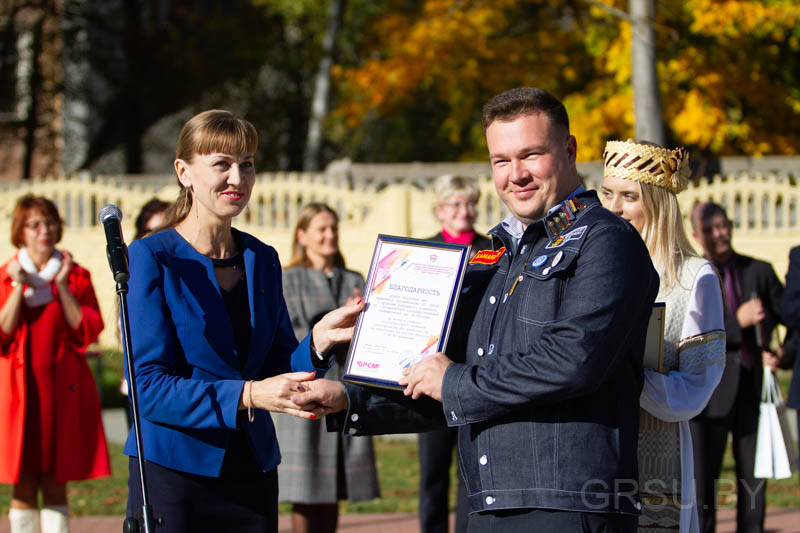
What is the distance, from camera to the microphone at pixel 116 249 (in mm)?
3130

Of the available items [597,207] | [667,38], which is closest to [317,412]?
[597,207]

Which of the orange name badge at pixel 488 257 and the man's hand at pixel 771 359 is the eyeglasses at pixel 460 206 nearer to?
the man's hand at pixel 771 359

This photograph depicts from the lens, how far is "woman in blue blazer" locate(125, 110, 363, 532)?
3.20 metres

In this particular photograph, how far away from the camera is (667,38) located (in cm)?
1554

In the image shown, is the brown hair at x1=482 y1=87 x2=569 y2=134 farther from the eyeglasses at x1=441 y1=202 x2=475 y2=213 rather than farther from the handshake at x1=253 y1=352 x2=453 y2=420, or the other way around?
the eyeglasses at x1=441 y1=202 x2=475 y2=213

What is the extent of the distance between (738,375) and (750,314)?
0.41 metres

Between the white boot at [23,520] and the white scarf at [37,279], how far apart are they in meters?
1.15

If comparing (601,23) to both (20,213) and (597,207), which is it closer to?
(20,213)

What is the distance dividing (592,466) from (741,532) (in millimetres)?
3958

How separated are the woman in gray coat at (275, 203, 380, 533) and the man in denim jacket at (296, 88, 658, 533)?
10.3ft

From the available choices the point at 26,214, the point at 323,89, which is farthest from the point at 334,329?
the point at 323,89

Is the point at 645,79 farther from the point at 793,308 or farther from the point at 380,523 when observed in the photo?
the point at 380,523

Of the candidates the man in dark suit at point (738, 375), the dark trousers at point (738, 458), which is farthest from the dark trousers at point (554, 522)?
the dark trousers at point (738, 458)

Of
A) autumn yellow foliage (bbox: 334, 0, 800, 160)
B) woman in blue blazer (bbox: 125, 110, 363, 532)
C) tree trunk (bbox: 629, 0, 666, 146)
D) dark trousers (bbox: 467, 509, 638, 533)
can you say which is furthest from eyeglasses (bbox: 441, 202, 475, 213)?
autumn yellow foliage (bbox: 334, 0, 800, 160)
